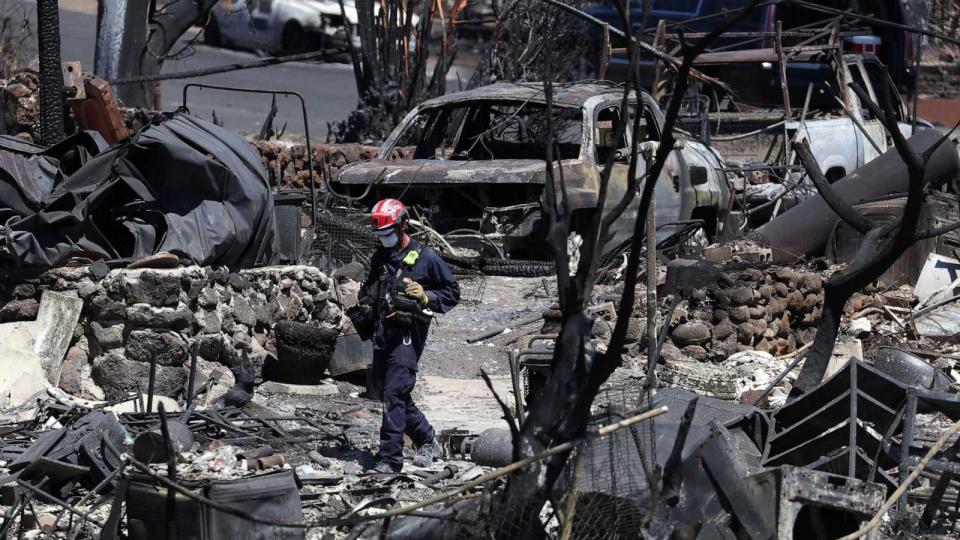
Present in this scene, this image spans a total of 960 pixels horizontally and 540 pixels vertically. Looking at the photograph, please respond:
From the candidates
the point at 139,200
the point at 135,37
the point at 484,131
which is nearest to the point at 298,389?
the point at 139,200

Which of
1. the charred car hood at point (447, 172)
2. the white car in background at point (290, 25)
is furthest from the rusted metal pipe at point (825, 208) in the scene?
the white car in background at point (290, 25)

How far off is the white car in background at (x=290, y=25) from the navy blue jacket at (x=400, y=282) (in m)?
17.4

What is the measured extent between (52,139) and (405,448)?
403 cm

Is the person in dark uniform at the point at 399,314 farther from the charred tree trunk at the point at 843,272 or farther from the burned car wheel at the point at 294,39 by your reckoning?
the burned car wheel at the point at 294,39

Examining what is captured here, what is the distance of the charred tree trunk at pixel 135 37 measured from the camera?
47.8 ft

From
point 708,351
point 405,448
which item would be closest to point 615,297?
point 708,351

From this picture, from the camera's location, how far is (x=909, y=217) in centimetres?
677

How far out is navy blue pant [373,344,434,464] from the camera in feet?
23.0

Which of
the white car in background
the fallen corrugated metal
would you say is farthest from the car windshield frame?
the white car in background

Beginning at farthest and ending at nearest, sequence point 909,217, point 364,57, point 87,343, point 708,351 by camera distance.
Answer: point 364,57 → point 708,351 → point 87,343 → point 909,217

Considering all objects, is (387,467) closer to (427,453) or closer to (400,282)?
(427,453)

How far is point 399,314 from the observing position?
23.1ft

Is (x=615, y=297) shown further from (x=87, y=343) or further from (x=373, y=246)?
(x=87, y=343)

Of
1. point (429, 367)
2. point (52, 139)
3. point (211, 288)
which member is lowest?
point (429, 367)
